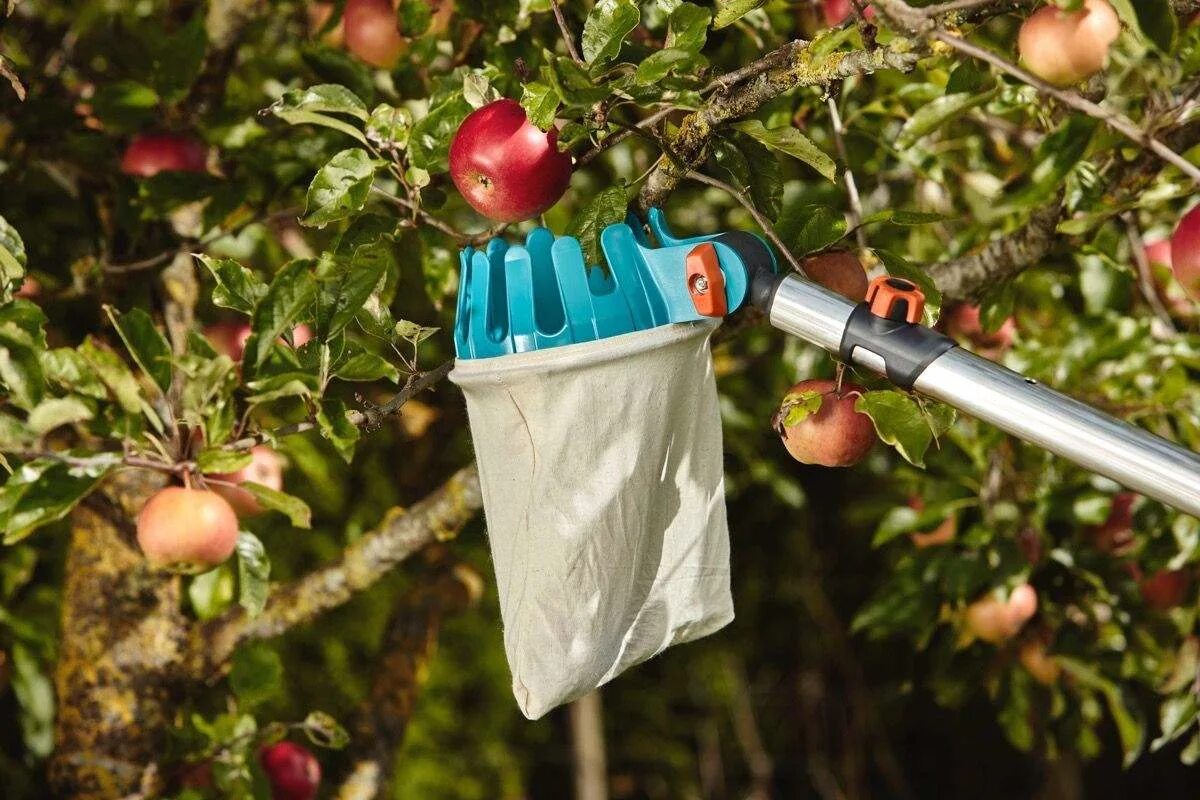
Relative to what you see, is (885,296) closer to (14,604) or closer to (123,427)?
(123,427)

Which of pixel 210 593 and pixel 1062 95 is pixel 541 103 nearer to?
pixel 1062 95

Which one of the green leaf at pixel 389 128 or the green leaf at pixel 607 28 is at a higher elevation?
the green leaf at pixel 607 28

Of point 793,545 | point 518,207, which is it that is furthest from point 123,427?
point 793,545

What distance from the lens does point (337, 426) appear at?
36.7 inches

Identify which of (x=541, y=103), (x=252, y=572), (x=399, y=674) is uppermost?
(x=541, y=103)

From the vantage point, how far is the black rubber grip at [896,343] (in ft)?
2.45

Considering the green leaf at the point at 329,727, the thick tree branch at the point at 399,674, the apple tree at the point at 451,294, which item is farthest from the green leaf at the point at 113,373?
the thick tree branch at the point at 399,674

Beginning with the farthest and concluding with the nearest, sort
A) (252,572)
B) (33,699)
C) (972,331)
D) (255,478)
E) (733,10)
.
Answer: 1. (33,699)
2. (972,331)
3. (255,478)
4. (252,572)
5. (733,10)

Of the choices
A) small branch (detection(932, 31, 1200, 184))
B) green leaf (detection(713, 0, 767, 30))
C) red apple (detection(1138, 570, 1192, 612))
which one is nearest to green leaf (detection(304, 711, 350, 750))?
green leaf (detection(713, 0, 767, 30))

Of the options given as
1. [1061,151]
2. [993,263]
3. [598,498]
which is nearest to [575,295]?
[598,498]

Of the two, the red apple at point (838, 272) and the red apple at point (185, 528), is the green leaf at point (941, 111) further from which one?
the red apple at point (185, 528)

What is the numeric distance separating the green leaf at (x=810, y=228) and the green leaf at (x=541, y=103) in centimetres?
21

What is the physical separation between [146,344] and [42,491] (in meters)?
0.15

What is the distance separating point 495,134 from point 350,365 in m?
0.23
